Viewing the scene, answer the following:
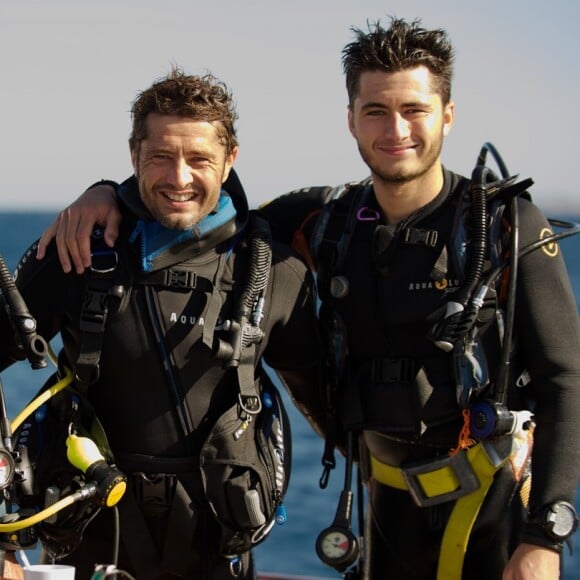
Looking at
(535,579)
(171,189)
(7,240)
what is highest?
(171,189)

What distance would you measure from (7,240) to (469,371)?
26.9m

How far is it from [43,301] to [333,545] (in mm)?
909

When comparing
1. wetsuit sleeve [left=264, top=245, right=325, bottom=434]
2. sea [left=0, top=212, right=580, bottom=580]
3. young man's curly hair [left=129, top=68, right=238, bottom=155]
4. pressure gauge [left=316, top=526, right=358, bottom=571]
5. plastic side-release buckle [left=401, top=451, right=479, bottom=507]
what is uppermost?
young man's curly hair [left=129, top=68, right=238, bottom=155]

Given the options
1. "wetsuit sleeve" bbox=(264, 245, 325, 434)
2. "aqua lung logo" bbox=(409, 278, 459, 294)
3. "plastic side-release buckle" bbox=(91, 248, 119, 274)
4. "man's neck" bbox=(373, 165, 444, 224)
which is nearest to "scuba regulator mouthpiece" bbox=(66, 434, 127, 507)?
"plastic side-release buckle" bbox=(91, 248, 119, 274)

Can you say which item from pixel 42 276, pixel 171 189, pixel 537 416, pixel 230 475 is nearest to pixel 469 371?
pixel 537 416

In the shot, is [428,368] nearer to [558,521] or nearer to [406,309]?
[406,309]

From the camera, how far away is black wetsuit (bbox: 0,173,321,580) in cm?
252

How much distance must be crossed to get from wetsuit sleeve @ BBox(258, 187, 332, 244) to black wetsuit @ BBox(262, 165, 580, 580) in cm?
19

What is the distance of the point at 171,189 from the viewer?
2527 mm

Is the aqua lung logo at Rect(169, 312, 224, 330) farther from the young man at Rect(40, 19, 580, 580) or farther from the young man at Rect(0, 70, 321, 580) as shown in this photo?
the young man at Rect(40, 19, 580, 580)

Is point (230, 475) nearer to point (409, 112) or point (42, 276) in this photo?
point (42, 276)

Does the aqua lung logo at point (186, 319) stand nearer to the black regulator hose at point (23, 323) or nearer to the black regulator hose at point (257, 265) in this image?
the black regulator hose at point (257, 265)

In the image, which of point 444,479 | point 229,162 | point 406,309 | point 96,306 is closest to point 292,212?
point 229,162

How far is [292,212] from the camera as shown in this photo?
2.95 meters
